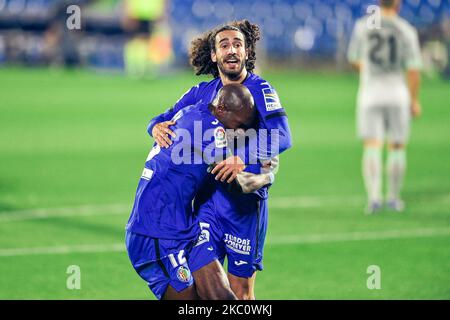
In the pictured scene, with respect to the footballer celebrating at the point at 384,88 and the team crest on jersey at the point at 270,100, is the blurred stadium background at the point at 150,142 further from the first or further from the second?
the team crest on jersey at the point at 270,100

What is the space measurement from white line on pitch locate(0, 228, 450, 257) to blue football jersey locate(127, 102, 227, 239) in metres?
3.72

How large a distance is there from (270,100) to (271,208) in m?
5.74

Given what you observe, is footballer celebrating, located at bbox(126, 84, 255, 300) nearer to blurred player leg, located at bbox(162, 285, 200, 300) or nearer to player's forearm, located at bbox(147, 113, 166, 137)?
blurred player leg, located at bbox(162, 285, 200, 300)

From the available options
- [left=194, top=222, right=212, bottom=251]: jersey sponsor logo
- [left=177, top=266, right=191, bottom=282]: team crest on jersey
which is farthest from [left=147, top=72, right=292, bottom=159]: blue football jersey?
[left=177, top=266, right=191, bottom=282]: team crest on jersey

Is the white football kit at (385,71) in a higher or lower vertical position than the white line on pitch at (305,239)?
higher

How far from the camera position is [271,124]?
6316 millimetres

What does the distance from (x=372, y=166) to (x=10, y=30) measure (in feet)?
92.2

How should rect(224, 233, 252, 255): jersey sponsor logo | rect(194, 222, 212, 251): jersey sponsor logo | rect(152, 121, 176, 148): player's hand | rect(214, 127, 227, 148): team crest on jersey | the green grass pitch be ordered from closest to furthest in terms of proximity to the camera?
rect(214, 127, 227, 148): team crest on jersey, rect(152, 121, 176, 148): player's hand, rect(194, 222, 212, 251): jersey sponsor logo, rect(224, 233, 252, 255): jersey sponsor logo, the green grass pitch

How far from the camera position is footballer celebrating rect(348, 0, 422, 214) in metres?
11.5

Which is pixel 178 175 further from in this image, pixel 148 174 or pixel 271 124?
pixel 271 124

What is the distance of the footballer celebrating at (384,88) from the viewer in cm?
1154

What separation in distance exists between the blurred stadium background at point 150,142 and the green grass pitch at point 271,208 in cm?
3

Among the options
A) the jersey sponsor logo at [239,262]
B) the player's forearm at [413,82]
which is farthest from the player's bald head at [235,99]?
the player's forearm at [413,82]

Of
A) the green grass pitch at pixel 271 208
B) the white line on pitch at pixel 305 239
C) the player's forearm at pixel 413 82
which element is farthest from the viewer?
the player's forearm at pixel 413 82
